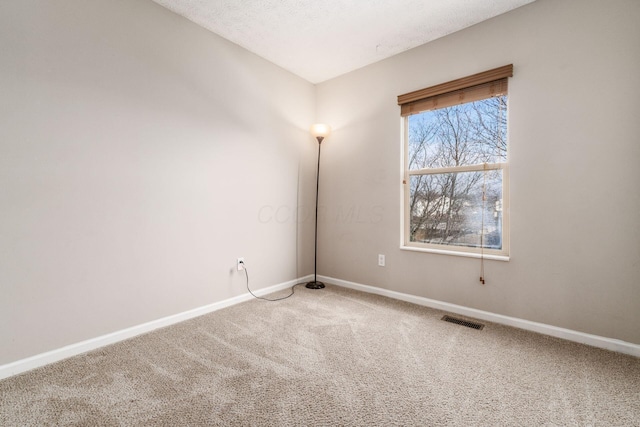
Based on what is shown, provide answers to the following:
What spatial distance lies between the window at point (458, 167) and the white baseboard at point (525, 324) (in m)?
0.50

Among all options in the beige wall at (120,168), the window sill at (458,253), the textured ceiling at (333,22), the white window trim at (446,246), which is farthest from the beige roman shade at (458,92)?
the beige wall at (120,168)

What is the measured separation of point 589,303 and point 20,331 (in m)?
3.70

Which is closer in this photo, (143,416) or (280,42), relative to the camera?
(143,416)

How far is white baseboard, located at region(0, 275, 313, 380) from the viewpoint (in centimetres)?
168

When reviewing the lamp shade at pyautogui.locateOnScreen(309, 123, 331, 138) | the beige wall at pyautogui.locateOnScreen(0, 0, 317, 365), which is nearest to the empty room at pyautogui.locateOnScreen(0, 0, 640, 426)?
the beige wall at pyautogui.locateOnScreen(0, 0, 317, 365)

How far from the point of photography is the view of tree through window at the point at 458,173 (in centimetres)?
250

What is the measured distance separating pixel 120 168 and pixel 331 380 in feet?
6.58

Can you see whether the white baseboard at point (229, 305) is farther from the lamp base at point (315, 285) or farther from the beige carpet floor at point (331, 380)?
the lamp base at point (315, 285)

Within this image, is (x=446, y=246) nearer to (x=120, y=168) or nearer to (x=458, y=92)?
(x=458, y=92)

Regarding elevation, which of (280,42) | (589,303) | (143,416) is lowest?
(143,416)

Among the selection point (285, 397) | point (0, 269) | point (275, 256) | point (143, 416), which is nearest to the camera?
point (143, 416)

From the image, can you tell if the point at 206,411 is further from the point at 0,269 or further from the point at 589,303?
the point at 589,303

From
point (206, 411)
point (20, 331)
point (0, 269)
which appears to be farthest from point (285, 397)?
point (0, 269)

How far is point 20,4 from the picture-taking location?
1.69 m
